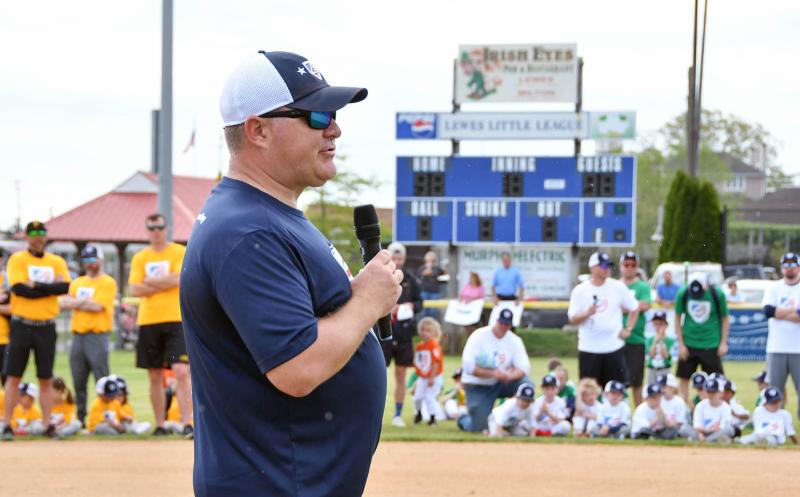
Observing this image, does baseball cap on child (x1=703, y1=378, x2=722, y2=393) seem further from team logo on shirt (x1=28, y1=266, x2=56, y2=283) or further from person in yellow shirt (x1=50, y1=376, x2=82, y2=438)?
team logo on shirt (x1=28, y1=266, x2=56, y2=283)

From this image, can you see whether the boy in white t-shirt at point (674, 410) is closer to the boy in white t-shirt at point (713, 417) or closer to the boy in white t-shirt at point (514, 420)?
the boy in white t-shirt at point (713, 417)

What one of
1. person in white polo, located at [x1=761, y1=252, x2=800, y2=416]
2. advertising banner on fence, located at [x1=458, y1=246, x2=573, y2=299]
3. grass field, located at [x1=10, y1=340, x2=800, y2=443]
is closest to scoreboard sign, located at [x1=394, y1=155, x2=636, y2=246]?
advertising banner on fence, located at [x1=458, y1=246, x2=573, y2=299]

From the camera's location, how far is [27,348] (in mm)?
11180

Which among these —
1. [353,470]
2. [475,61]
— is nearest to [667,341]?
[353,470]

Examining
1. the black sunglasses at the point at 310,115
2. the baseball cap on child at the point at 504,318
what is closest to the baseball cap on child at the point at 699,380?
the baseball cap on child at the point at 504,318

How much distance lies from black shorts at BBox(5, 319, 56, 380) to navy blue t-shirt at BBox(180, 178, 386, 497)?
8.78 meters

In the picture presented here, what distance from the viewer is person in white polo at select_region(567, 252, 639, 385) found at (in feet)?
41.0

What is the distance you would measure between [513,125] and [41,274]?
69.0 feet

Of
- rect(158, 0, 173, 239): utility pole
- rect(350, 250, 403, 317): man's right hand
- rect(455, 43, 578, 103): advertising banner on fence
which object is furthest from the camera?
rect(455, 43, 578, 103): advertising banner on fence

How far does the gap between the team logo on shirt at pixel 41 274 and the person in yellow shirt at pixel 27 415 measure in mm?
1230

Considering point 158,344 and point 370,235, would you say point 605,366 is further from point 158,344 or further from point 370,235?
point 370,235

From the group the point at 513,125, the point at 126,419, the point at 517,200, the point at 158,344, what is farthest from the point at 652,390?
the point at 513,125

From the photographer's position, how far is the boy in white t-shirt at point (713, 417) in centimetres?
1147

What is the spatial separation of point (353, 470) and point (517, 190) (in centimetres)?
2703
